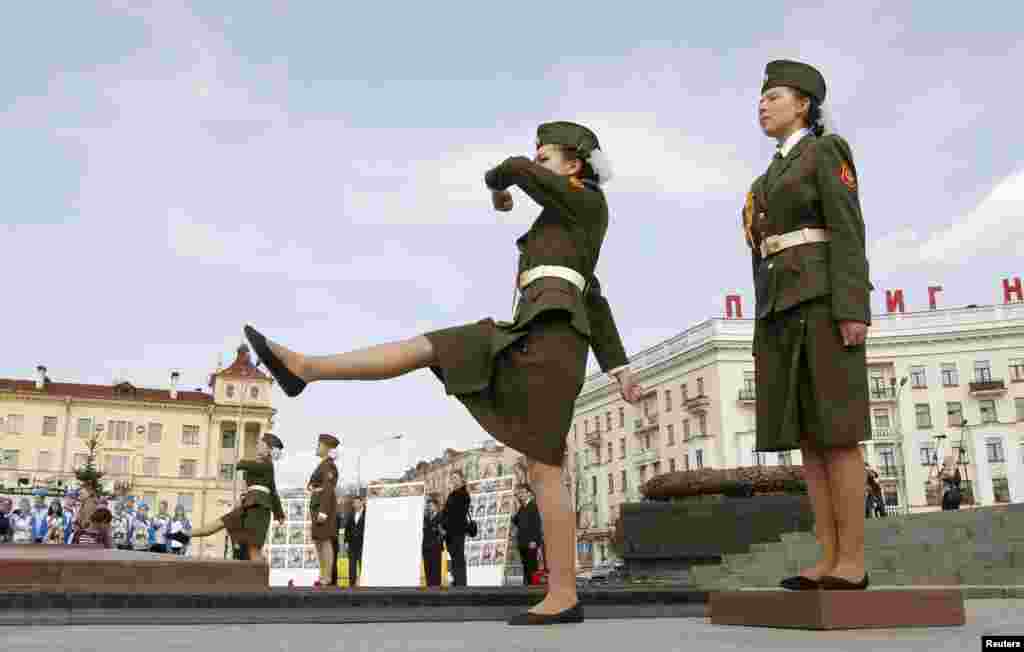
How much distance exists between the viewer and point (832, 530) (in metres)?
3.99

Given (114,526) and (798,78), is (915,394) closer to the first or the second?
(114,526)

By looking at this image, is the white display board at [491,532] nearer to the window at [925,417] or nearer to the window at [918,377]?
the window at [918,377]

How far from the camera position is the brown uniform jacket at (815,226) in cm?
386

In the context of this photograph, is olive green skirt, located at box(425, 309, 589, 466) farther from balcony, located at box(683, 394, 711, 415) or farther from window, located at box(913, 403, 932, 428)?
window, located at box(913, 403, 932, 428)

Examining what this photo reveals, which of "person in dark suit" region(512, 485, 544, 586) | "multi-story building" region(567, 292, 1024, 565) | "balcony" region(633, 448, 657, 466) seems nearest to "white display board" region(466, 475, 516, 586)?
"person in dark suit" region(512, 485, 544, 586)

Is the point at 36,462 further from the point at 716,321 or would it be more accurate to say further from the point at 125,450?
the point at 716,321

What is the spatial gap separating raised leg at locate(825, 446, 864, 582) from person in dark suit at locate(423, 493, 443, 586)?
12164mm

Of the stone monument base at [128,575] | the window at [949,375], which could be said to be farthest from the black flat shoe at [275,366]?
the window at [949,375]

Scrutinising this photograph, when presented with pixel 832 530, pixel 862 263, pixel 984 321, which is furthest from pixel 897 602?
pixel 984 321

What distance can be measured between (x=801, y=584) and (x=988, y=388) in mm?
69047

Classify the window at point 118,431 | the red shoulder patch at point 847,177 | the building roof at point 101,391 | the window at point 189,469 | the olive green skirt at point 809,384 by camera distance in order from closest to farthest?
the olive green skirt at point 809,384 < the red shoulder patch at point 847,177 < the building roof at point 101,391 < the window at point 118,431 < the window at point 189,469

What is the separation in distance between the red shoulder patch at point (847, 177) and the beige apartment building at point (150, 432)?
278 ft

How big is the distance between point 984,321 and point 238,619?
232 ft

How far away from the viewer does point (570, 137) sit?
15.0 ft
